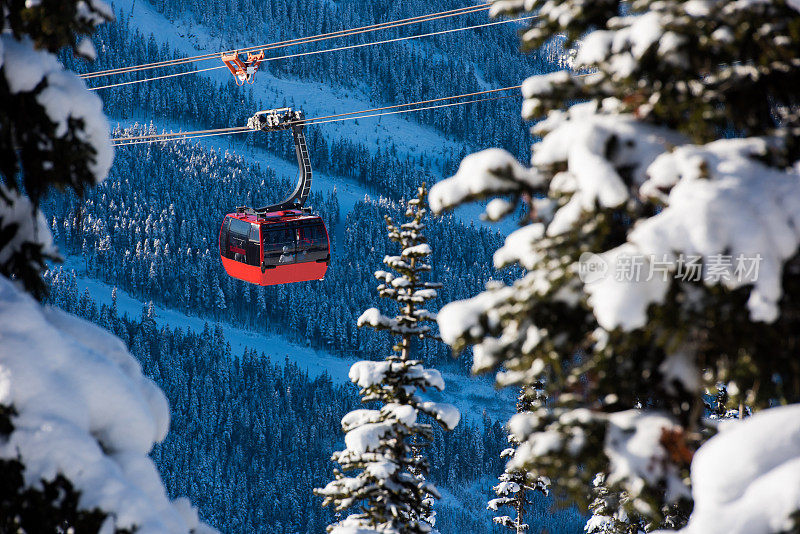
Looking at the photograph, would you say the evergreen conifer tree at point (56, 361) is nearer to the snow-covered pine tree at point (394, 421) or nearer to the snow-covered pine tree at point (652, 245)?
the snow-covered pine tree at point (652, 245)

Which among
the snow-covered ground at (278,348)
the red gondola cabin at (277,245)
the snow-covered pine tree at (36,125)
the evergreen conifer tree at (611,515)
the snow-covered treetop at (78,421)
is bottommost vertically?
the snow-covered ground at (278,348)

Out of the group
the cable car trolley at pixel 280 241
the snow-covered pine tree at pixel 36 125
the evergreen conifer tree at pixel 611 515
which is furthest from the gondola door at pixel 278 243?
the snow-covered pine tree at pixel 36 125

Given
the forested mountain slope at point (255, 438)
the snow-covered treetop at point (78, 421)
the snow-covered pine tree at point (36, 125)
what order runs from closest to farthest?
the snow-covered treetop at point (78, 421) → the snow-covered pine tree at point (36, 125) → the forested mountain slope at point (255, 438)

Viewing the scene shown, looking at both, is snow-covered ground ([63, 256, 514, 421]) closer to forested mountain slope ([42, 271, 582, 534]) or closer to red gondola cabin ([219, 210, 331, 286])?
forested mountain slope ([42, 271, 582, 534])

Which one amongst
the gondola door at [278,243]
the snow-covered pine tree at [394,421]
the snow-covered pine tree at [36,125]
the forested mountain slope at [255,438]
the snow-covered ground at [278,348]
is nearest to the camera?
the snow-covered pine tree at [36,125]

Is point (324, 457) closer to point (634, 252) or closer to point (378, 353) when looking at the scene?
point (378, 353)

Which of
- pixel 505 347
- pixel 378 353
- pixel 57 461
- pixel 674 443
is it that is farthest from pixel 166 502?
pixel 378 353

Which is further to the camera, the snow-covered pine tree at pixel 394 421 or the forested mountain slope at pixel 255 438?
the forested mountain slope at pixel 255 438
